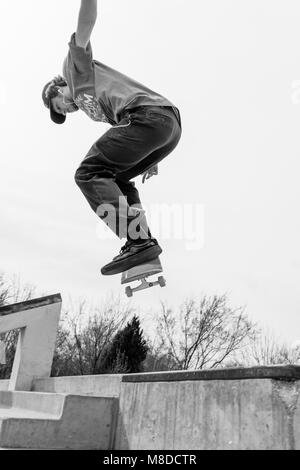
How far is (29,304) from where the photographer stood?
7.93 meters

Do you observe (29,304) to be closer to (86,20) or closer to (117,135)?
(117,135)

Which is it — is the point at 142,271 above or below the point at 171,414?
above

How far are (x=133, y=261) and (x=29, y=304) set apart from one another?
5.74m

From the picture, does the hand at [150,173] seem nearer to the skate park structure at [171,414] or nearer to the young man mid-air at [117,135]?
the young man mid-air at [117,135]

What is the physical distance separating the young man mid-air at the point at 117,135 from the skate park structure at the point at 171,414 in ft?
3.43

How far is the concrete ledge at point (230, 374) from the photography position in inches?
87.2

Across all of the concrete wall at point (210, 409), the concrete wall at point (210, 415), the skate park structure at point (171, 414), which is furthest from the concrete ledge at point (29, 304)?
the concrete wall at point (210, 415)

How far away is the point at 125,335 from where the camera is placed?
28438 millimetres

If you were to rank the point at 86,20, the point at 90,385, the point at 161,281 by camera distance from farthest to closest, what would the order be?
the point at 90,385 < the point at 161,281 < the point at 86,20

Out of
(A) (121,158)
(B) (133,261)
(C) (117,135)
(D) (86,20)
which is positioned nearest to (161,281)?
(B) (133,261)

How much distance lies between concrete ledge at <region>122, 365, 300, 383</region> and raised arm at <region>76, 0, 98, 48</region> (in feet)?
8.42

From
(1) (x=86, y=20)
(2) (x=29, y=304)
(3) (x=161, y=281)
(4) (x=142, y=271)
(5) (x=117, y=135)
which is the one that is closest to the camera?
(1) (x=86, y=20)
